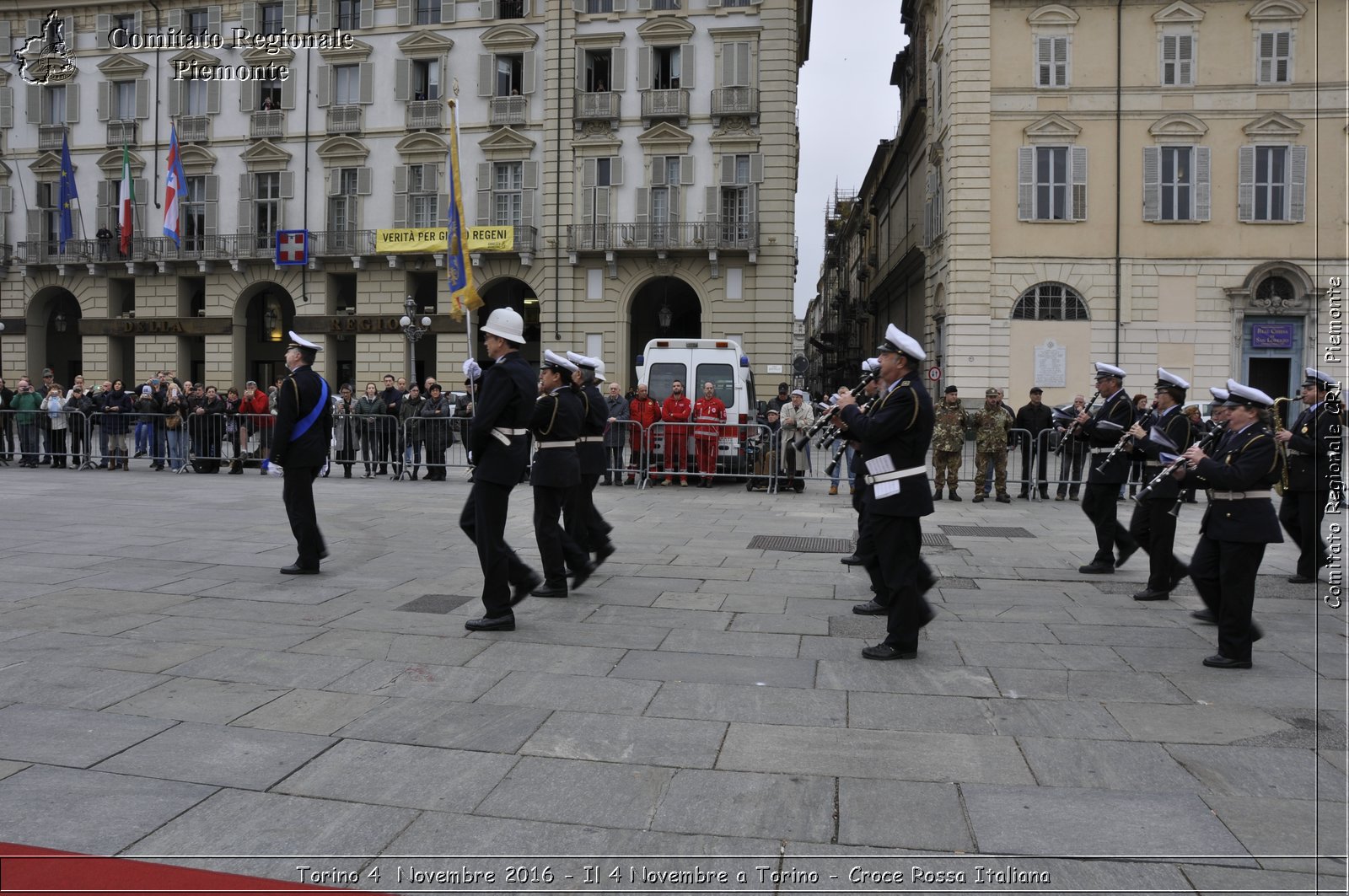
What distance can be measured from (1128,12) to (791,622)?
28.0 metres

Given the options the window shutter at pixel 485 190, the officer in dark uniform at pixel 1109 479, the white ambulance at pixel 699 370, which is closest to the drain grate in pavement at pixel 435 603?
the officer in dark uniform at pixel 1109 479

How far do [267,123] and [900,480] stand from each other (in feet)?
115

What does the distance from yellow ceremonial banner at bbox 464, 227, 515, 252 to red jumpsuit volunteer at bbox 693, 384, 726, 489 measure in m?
17.9

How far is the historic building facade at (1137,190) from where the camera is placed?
2839 cm

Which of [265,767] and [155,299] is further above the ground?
[155,299]

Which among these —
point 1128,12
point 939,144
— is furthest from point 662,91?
point 1128,12

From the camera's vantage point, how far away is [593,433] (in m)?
9.19

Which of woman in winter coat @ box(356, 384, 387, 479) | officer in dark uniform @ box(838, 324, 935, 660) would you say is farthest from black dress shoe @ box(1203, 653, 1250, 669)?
woman in winter coat @ box(356, 384, 387, 479)

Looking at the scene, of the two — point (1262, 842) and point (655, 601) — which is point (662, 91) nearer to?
point (655, 601)

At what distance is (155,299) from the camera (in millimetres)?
37125

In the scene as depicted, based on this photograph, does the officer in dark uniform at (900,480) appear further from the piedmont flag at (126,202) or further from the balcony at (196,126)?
the balcony at (196,126)

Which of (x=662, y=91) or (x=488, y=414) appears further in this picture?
(x=662, y=91)

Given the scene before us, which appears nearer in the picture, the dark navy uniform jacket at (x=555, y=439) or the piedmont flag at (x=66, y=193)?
the dark navy uniform jacket at (x=555, y=439)

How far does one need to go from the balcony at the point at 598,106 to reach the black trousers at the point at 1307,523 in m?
27.1
